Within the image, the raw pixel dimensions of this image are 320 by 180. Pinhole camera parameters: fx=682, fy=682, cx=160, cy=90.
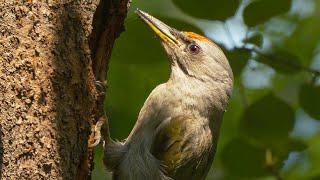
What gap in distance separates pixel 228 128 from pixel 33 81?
2.59 metres

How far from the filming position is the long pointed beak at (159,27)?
4.83m

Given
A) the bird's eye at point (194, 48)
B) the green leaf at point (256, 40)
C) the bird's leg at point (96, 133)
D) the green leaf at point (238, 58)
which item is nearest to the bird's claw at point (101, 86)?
the bird's leg at point (96, 133)

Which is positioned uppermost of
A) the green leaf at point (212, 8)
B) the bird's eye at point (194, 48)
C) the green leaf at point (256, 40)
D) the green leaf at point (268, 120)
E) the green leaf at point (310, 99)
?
the green leaf at point (212, 8)

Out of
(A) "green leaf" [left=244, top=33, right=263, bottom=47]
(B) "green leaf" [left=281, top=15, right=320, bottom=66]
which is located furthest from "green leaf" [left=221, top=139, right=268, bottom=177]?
(B) "green leaf" [left=281, top=15, right=320, bottom=66]

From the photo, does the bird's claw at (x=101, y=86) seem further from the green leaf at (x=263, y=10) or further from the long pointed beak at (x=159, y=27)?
the green leaf at (x=263, y=10)

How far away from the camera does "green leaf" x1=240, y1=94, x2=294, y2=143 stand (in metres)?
4.85

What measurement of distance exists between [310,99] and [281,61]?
0.38m

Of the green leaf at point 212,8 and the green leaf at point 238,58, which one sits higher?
the green leaf at point 212,8

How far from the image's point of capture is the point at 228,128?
19.9 feet

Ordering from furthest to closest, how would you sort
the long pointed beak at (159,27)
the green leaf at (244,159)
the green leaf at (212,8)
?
1. the green leaf at (244,159)
2. the long pointed beak at (159,27)
3. the green leaf at (212,8)

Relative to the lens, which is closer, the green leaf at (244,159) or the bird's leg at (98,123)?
the bird's leg at (98,123)

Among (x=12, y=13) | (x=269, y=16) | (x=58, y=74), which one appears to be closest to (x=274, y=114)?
(x=269, y=16)

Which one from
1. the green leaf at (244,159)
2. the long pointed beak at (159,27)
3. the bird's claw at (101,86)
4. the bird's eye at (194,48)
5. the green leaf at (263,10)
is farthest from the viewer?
Answer: the bird's eye at (194,48)

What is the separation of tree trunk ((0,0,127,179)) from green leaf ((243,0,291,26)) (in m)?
1.09
